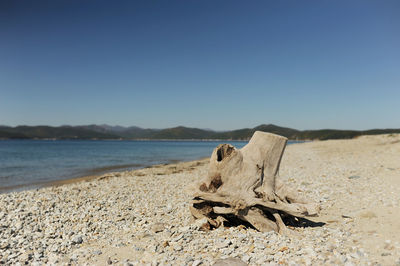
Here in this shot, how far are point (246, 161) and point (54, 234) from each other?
227 inches

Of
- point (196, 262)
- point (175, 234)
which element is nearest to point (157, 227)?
point (175, 234)

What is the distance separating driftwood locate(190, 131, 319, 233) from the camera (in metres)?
5.84

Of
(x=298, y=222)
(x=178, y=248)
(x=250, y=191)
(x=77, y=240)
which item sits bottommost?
(x=77, y=240)

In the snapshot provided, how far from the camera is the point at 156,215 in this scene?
26.8ft

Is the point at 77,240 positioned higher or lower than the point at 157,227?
lower

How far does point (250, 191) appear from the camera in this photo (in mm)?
6012

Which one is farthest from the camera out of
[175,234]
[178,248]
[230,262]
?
[175,234]

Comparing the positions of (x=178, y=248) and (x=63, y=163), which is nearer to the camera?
(x=178, y=248)

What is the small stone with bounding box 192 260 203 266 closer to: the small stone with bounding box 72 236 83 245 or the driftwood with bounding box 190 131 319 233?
the driftwood with bounding box 190 131 319 233

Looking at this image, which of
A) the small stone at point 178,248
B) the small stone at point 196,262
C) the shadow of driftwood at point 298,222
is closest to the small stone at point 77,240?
the small stone at point 178,248

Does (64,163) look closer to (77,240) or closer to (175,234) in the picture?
(77,240)

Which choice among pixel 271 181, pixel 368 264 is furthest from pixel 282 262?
pixel 271 181

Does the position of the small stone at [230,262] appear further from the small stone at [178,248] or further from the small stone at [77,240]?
the small stone at [77,240]

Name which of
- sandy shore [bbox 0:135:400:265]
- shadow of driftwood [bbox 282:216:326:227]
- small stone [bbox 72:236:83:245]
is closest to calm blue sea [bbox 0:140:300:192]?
shadow of driftwood [bbox 282:216:326:227]
